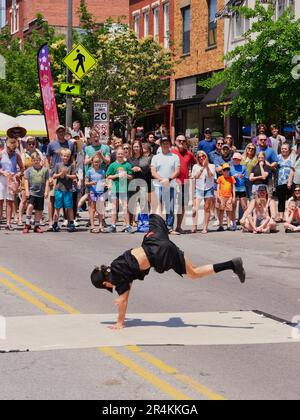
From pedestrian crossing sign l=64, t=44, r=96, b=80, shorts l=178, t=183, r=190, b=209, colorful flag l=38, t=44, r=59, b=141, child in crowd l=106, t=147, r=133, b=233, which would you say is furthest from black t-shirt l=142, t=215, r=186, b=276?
pedestrian crossing sign l=64, t=44, r=96, b=80

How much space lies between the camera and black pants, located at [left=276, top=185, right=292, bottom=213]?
20.9 metres

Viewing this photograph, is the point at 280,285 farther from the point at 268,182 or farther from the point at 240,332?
the point at 268,182

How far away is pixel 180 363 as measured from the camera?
26.1 feet

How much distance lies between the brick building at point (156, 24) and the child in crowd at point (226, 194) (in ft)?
76.6

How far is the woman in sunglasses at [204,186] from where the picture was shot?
19.7 meters

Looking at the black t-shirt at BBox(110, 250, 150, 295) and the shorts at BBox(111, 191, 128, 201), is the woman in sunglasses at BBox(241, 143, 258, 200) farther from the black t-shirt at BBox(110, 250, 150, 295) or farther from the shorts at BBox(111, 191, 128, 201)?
the black t-shirt at BBox(110, 250, 150, 295)

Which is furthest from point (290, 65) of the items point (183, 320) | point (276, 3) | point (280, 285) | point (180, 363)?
point (180, 363)

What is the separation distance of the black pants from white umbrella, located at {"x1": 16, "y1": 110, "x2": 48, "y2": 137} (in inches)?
698

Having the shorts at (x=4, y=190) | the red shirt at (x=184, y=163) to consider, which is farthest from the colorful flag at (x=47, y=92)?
the red shirt at (x=184, y=163)

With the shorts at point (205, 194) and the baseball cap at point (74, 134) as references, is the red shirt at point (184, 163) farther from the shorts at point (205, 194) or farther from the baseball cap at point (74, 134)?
the baseball cap at point (74, 134)

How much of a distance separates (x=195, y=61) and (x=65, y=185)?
22.2m

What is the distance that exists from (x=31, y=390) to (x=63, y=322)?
2.68m

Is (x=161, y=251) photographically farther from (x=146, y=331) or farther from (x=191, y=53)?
(x=191, y=53)

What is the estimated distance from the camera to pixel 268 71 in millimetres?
24703
